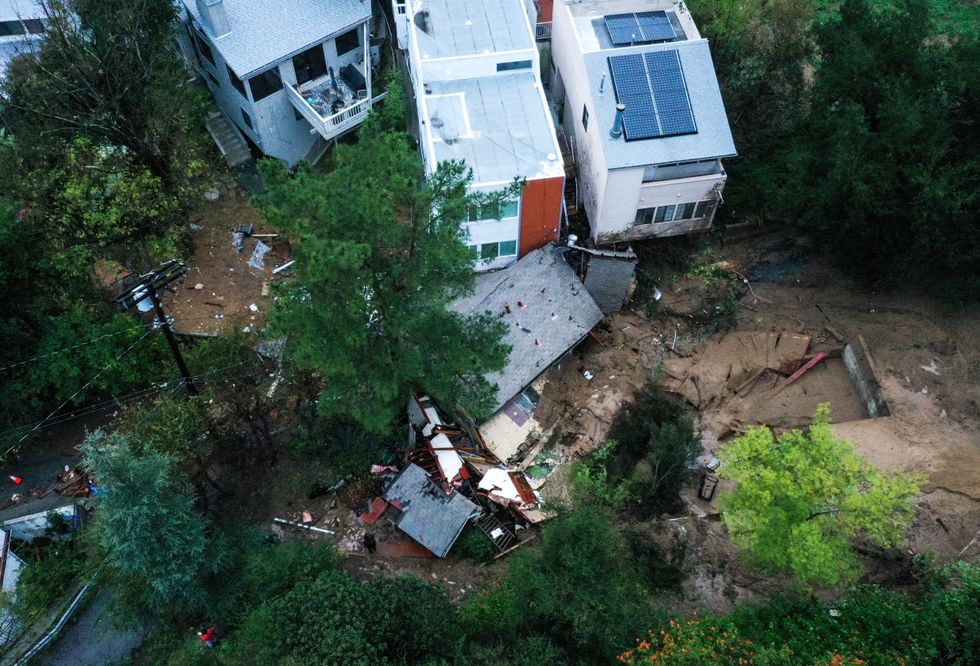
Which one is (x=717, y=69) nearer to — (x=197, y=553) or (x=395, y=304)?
(x=395, y=304)

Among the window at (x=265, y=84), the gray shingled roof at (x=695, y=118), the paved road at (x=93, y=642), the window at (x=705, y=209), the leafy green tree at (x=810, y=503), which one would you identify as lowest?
the paved road at (x=93, y=642)

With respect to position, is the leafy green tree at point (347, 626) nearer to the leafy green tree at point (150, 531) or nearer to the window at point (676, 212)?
the leafy green tree at point (150, 531)

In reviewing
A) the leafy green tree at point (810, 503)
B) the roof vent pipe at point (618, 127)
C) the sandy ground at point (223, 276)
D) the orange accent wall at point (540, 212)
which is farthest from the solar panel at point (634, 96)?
the sandy ground at point (223, 276)

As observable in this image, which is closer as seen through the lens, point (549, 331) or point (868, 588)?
point (868, 588)

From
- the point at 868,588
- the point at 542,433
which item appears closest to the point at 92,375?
the point at 542,433

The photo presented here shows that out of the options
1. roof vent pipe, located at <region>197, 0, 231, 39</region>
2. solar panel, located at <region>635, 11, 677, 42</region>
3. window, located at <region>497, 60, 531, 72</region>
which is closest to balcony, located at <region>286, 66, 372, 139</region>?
roof vent pipe, located at <region>197, 0, 231, 39</region>

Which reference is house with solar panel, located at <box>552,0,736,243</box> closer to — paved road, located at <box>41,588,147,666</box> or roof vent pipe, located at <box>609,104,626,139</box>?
roof vent pipe, located at <box>609,104,626,139</box>

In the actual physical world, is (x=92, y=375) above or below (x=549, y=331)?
above

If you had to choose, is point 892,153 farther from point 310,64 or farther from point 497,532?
point 310,64
